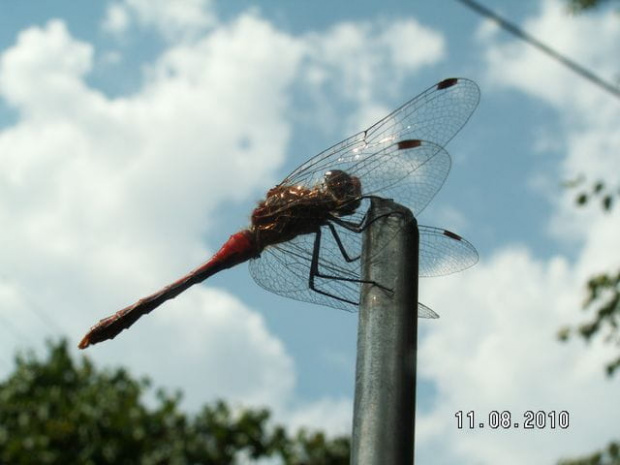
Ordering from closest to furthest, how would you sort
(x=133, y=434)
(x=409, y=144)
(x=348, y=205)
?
1. (x=348, y=205)
2. (x=409, y=144)
3. (x=133, y=434)

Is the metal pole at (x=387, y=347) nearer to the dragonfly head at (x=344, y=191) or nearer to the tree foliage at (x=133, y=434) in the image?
the dragonfly head at (x=344, y=191)

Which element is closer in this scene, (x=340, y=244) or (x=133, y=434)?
(x=340, y=244)

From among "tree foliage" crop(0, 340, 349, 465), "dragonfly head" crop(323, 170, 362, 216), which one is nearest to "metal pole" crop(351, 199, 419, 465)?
"dragonfly head" crop(323, 170, 362, 216)

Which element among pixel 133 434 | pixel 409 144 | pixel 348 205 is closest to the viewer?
pixel 348 205

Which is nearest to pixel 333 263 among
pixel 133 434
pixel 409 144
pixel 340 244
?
pixel 340 244

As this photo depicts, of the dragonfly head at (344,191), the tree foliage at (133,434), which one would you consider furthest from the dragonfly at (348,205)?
the tree foliage at (133,434)

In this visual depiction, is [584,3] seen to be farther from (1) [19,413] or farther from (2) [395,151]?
(1) [19,413]

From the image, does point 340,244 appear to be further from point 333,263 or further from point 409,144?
point 409,144
